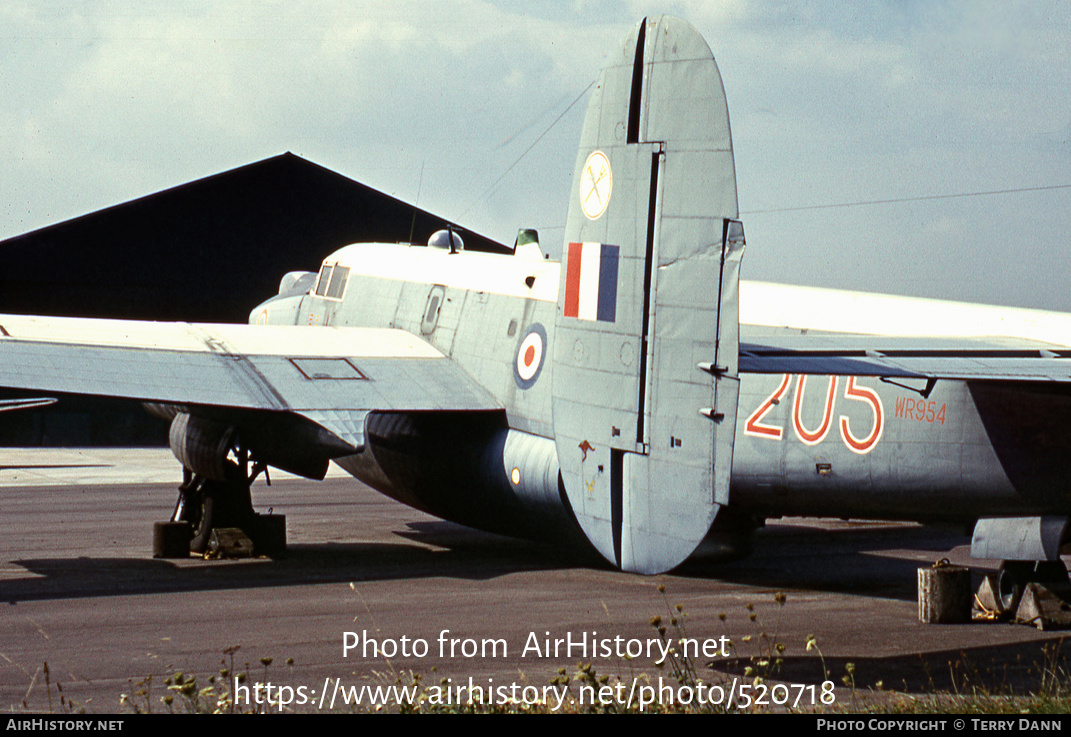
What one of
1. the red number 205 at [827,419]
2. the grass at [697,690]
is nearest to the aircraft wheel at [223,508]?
the grass at [697,690]

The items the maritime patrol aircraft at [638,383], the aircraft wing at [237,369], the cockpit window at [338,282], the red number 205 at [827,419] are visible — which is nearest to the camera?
the maritime patrol aircraft at [638,383]

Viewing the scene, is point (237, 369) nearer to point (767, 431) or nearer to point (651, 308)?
point (767, 431)

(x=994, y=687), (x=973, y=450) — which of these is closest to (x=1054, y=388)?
(x=973, y=450)

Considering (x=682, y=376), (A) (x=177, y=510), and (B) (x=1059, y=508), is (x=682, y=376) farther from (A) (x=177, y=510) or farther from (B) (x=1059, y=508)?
(A) (x=177, y=510)

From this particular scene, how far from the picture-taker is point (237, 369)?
48.0 feet

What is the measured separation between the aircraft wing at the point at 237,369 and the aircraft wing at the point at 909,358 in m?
6.14

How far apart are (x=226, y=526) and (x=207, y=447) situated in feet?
4.00

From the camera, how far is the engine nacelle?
50.3ft

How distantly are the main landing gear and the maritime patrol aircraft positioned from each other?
6cm

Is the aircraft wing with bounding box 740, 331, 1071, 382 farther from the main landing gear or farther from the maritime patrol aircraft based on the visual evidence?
the main landing gear

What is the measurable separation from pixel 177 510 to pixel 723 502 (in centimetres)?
1049

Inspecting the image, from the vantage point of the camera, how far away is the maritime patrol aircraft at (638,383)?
359 inches

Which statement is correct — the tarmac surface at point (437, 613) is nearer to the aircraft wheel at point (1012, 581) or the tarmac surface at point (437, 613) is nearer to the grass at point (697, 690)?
the grass at point (697, 690)

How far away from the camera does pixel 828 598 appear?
1323cm
